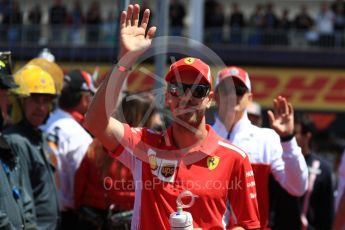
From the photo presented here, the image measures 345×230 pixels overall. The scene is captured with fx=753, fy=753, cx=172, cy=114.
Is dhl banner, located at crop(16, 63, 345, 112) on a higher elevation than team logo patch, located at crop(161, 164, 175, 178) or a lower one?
lower

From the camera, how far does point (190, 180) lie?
389cm

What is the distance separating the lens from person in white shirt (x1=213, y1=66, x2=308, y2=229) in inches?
195

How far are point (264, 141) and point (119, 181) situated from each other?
1.17 metres

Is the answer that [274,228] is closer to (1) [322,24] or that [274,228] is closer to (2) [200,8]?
(2) [200,8]

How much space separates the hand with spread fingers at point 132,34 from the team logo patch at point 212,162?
2.24 ft

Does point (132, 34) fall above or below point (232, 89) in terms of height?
above

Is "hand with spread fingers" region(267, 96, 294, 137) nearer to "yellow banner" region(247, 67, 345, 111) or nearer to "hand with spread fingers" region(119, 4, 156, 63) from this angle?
"hand with spread fingers" region(119, 4, 156, 63)

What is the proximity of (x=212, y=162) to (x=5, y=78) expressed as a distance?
176 centimetres

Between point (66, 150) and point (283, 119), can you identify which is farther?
point (66, 150)

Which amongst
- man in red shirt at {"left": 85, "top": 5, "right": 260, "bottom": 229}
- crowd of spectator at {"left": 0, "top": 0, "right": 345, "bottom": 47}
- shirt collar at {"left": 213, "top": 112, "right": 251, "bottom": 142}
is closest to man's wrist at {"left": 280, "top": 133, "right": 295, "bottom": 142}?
shirt collar at {"left": 213, "top": 112, "right": 251, "bottom": 142}

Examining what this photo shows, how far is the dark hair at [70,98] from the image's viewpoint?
6.65m

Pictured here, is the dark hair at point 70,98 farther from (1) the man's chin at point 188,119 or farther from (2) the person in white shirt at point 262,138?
(1) the man's chin at point 188,119

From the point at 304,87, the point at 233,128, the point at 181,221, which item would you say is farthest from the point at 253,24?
the point at 181,221

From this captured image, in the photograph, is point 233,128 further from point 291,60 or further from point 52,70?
point 291,60
